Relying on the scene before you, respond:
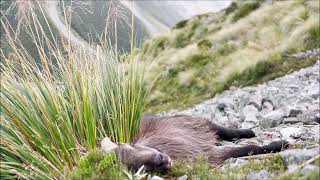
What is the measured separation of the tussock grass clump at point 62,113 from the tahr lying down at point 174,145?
0.75ft

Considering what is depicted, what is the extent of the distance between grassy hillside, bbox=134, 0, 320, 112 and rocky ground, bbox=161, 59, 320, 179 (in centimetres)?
223

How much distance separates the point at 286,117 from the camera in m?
6.68

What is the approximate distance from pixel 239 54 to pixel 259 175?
45.9ft

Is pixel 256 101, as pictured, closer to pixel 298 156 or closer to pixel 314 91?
pixel 314 91

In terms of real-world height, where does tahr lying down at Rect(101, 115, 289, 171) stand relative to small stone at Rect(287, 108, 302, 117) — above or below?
above

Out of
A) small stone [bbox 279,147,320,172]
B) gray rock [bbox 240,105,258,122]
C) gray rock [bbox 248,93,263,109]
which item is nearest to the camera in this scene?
small stone [bbox 279,147,320,172]

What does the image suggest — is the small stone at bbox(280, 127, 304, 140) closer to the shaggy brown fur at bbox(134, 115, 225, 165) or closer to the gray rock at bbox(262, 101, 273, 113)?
the shaggy brown fur at bbox(134, 115, 225, 165)

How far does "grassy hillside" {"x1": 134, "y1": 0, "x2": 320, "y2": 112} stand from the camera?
1456cm

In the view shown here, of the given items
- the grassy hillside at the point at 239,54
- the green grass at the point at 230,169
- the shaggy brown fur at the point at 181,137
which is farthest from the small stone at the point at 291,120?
the grassy hillside at the point at 239,54

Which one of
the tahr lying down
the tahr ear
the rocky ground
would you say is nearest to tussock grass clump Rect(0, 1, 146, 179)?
the tahr ear

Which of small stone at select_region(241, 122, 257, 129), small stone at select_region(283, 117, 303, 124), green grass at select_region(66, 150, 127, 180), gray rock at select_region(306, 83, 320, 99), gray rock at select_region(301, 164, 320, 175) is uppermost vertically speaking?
gray rock at select_region(301, 164, 320, 175)

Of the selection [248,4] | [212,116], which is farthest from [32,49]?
[248,4]

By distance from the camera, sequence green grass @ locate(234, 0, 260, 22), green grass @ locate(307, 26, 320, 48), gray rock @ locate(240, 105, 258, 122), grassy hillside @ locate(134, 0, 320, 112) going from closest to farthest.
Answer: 1. gray rock @ locate(240, 105, 258, 122)
2. green grass @ locate(307, 26, 320, 48)
3. grassy hillside @ locate(134, 0, 320, 112)
4. green grass @ locate(234, 0, 260, 22)

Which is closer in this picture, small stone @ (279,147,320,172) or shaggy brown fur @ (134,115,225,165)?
small stone @ (279,147,320,172)
